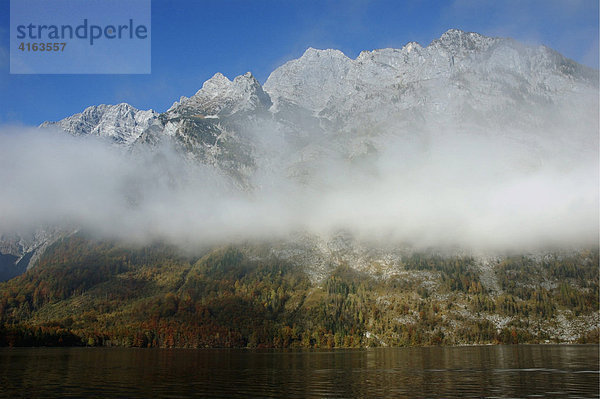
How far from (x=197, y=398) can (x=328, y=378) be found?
39849 millimetres

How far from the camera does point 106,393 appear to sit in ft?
230

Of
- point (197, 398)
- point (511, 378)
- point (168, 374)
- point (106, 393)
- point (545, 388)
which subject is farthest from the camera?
point (168, 374)

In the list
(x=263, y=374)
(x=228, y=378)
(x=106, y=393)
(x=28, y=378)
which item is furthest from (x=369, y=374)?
(x=28, y=378)

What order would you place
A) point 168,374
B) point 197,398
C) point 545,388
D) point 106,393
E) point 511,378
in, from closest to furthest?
point 197,398 → point 106,393 → point 545,388 → point 511,378 → point 168,374

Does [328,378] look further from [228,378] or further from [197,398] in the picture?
[197,398]

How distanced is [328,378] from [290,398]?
107 ft

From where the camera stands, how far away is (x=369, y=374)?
341 feet

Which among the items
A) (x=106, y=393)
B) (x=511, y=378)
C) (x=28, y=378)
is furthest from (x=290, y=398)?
(x=28, y=378)

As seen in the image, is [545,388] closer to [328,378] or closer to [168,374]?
[328,378]

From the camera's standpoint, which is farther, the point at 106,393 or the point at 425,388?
the point at 425,388

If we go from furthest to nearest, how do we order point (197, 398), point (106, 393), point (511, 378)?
point (511, 378), point (106, 393), point (197, 398)

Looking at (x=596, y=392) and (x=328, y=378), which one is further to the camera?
(x=328, y=378)

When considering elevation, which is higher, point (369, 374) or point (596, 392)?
point (596, 392)

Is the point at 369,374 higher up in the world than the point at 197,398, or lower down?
lower down
